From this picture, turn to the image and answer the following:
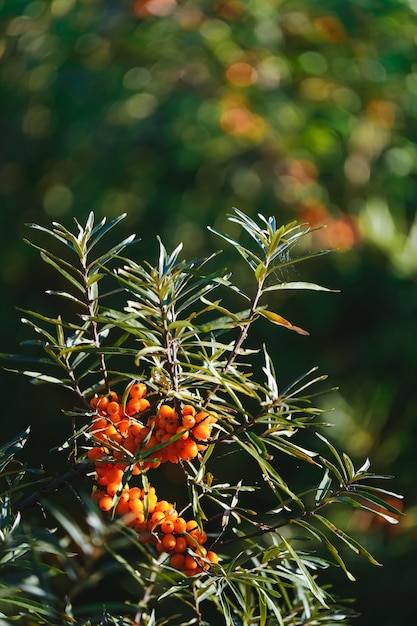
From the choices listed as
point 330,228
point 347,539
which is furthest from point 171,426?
point 330,228

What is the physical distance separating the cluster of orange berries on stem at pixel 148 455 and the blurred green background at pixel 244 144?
4.01 feet

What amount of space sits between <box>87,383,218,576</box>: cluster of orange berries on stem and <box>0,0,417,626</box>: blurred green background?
122cm

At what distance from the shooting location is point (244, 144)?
1.74 metres

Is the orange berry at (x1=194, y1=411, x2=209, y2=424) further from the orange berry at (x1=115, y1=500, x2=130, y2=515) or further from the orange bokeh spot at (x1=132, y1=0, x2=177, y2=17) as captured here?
the orange bokeh spot at (x1=132, y1=0, x2=177, y2=17)

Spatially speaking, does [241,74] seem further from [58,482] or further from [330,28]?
[58,482]

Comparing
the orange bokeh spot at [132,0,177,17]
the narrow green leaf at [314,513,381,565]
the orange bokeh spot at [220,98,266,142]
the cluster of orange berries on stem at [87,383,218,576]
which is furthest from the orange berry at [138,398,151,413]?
the orange bokeh spot at [132,0,177,17]

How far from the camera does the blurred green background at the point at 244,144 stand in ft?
5.60

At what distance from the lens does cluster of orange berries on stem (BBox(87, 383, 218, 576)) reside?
1.28 feet

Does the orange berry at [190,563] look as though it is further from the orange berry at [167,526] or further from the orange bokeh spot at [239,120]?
the orange bokeh spot at [239,120]

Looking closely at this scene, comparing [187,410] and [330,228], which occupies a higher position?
[187,410]

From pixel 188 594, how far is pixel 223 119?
4.64 ft

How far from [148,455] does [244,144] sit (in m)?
1.43

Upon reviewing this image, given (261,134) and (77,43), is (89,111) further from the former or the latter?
(261,134)

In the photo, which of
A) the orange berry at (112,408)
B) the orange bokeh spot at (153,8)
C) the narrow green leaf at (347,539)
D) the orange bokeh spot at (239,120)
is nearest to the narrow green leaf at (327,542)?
the narrow green leaf at (347,539)
